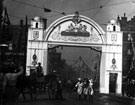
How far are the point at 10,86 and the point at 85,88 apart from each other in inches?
22.7

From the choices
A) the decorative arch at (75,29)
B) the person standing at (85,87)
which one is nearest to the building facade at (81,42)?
the decorative arch at (75,29)

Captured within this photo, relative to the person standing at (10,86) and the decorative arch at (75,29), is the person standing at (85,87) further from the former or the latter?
the person standing at (10,86)

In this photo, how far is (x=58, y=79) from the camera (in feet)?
6.63

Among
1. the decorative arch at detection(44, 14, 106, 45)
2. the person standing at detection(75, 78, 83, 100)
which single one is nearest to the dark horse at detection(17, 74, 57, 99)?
the person standing at detection(75, 78, 83, 100)

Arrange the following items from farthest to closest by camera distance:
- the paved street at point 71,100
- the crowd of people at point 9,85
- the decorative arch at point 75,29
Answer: the decorative arch at point 75,29, the paved street at point 71,100, the crowd of people at point 9,85

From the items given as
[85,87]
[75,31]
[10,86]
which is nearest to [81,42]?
[75,31]

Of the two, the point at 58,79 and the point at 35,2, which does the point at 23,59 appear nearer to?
the point at 58,79

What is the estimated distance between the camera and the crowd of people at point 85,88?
6.68 feet

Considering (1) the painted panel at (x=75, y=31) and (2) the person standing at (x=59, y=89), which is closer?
(2) the person standing at (x=59, y=89)

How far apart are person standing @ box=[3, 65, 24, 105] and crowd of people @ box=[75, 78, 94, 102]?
45cm

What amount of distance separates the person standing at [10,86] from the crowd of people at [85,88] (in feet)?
1.47

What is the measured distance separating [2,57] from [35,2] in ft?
1.70

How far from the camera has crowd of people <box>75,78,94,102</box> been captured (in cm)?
204

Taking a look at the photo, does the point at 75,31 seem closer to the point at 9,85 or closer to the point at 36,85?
the point at 36,85
